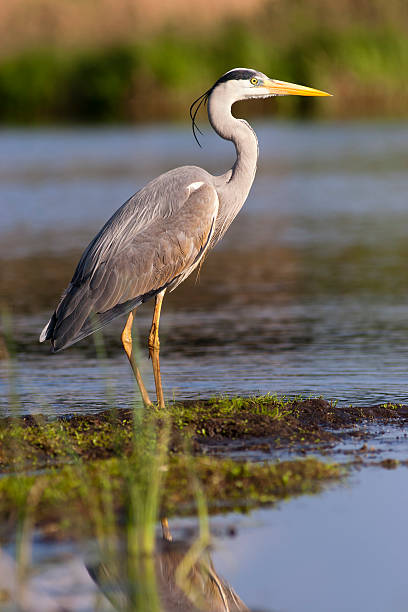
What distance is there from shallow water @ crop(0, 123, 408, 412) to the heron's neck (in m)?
1.23

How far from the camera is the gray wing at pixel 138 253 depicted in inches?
289

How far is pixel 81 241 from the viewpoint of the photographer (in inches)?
643

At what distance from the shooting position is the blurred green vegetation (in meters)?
33.2

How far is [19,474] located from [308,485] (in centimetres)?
132

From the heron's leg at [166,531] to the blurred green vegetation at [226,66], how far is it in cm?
2784

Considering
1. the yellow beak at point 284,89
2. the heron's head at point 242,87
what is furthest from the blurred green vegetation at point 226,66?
the heron's head at point 242,87

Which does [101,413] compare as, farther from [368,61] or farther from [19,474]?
[368,61]

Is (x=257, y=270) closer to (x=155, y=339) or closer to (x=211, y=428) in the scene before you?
(x=155, y=339)

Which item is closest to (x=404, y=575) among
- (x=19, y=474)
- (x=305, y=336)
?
(x=19, y=474)

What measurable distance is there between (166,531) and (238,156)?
131 inches

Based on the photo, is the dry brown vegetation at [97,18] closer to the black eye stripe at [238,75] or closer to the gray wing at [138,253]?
the black eye stripe at [238,75]

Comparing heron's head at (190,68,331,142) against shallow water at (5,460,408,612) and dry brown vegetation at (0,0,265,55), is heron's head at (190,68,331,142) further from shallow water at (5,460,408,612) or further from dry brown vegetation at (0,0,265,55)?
dry brown vegetation at (0,0,265,55)

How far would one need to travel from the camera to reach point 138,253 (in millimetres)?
7391

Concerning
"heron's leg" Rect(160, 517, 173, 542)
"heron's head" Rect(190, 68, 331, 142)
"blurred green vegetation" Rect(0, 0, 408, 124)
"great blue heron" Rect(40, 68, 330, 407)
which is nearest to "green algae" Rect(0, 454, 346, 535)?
"heron's leg" Rect(160, 517, 173, 542)
